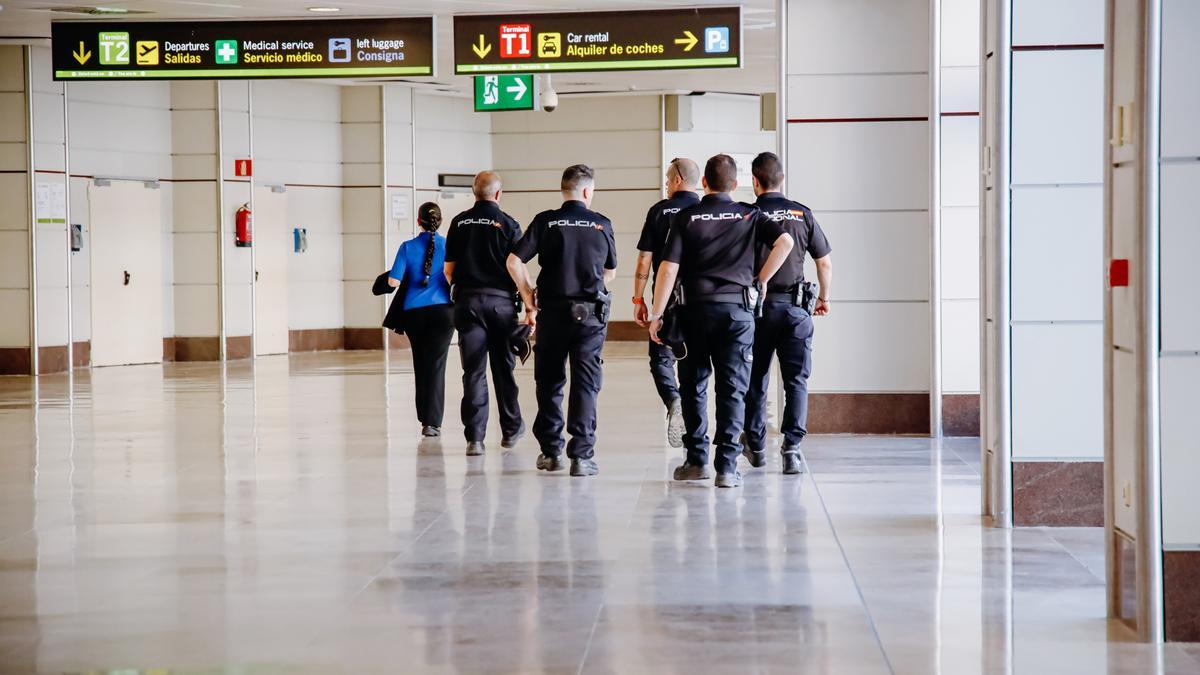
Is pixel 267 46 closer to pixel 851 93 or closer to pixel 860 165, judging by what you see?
pixel 851 93

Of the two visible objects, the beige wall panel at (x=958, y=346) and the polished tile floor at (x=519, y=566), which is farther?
the beige wall panel at (x=958, y=346)

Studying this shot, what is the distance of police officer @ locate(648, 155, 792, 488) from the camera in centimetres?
751

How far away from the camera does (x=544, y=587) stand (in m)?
5.23

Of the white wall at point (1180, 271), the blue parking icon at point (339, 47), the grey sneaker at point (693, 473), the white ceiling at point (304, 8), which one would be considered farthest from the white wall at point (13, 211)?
the white wall at point (1180, 271)

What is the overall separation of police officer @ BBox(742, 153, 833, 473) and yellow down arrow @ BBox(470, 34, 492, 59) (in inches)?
197

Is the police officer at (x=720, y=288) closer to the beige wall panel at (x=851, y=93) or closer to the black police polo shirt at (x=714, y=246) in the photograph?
the black police polo shirt at (x=714, y=246)

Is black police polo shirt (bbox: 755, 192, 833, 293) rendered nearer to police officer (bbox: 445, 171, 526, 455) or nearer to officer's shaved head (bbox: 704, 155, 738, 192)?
officer's shaved head (bbox: 704, 155, 738, 192)

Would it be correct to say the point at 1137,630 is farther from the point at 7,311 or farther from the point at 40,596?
the point at 7,311

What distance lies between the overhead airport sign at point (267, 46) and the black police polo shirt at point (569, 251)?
16.8 ft

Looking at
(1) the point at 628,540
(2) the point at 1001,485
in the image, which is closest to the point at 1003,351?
(2) the point at 1001,485

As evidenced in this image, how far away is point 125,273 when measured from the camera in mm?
18016

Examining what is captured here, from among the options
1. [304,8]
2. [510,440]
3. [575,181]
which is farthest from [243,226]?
[575,181]

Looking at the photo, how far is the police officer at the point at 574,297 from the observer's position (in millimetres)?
7910

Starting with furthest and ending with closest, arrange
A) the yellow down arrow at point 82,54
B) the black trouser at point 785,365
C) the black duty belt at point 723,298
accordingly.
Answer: the yellow down arrow at point 82,54, the black trouser at point 785,365, the black duty belt at point 723,298
